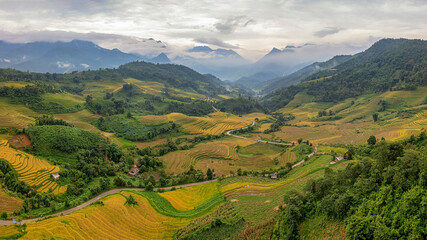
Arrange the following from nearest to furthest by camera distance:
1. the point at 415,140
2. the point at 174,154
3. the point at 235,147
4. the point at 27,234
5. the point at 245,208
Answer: the point at 27,234 → the point at 245,208 → the point at 415,140 → the point at 174,154 → the point at 235,147

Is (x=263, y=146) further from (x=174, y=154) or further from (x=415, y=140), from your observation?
(x=415, y=140)

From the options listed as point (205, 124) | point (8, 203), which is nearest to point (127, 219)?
point (8, 203)

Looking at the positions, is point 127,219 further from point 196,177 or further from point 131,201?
point 196,177

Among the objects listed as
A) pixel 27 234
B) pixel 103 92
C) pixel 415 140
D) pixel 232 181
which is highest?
pixel 103 92

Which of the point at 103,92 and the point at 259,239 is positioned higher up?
the point at 103,92

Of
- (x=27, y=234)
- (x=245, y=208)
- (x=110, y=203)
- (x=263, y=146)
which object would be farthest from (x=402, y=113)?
(x=27, y=234)

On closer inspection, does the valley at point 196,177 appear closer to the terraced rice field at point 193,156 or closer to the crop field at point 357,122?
the terraced rice field at point 193,156

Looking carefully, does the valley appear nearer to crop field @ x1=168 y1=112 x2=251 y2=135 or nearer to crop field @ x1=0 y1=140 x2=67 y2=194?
crop field @ x1=0 y1=140 x2=67 y2=194
